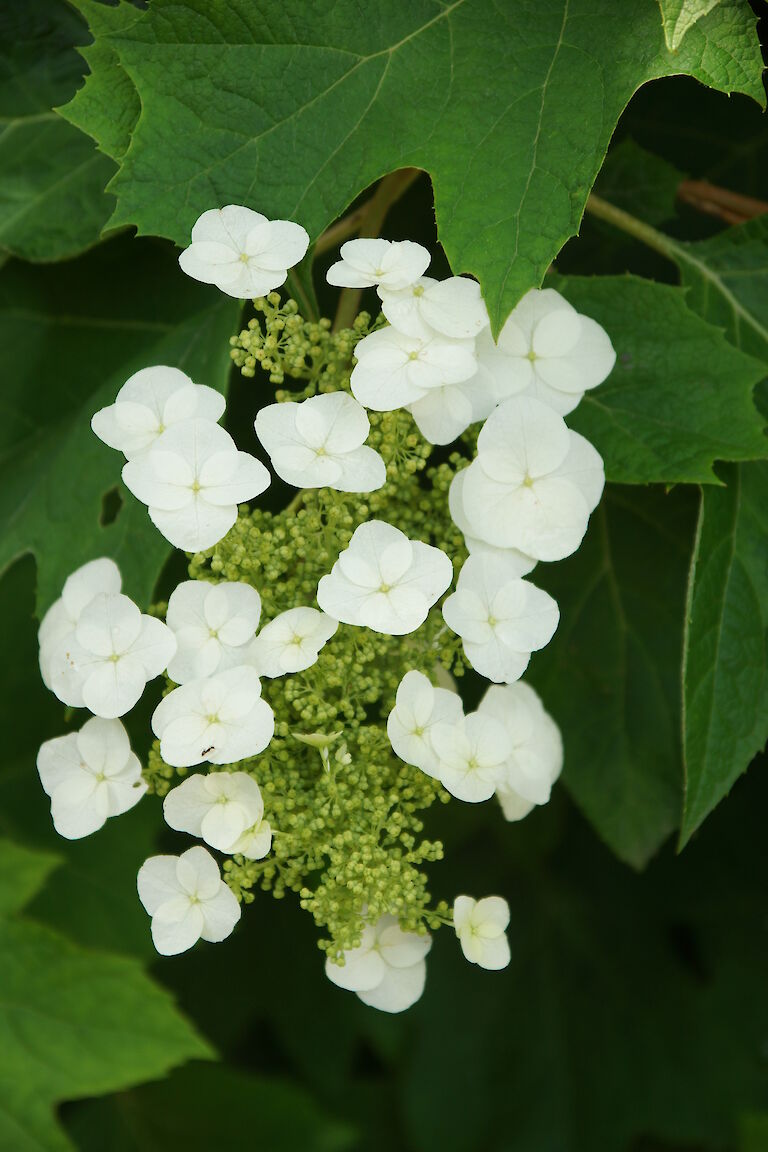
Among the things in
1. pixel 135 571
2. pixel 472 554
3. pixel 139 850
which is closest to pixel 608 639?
pixel 472 554

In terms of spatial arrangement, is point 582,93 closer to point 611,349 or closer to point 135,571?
point 611,349

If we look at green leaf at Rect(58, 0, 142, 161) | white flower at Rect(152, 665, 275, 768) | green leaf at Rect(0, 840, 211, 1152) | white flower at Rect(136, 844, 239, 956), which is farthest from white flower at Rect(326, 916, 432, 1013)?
green leaf at Rect(58, 0, 142, 161)

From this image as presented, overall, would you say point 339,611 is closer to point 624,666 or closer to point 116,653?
point 116,653

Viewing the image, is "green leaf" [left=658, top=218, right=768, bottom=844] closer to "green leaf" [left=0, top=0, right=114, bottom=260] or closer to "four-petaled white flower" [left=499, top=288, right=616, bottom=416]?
"four-petaled white flower" [left=499, top=288, right=616, bottom=416]

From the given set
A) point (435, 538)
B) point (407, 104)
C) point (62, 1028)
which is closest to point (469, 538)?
point (435, 538)

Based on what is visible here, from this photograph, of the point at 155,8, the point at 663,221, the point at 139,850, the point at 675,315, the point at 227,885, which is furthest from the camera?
the point at 139,850

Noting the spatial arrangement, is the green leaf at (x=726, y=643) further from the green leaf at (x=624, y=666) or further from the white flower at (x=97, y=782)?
the white flower at (x=97, y=782)

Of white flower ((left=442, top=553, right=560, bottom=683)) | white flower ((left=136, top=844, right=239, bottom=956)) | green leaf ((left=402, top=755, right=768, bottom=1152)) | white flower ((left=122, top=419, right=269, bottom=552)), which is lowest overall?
green leaf ((left=402, top=755, right=768, bottom=1152))
